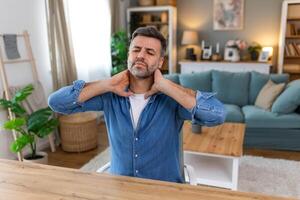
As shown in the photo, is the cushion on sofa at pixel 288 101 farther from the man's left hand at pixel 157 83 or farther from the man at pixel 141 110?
the man's left hand at pixel 157 83

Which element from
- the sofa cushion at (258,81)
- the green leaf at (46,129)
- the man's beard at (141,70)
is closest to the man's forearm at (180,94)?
the man's beard at (141,70)

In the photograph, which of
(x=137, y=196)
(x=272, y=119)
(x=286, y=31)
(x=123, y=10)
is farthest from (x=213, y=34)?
(x=137, y=196)

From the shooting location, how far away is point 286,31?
200 inches

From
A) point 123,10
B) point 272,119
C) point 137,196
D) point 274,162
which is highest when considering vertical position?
point 123,10

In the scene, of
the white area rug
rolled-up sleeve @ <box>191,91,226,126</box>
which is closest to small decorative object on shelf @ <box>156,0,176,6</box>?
the white area rug

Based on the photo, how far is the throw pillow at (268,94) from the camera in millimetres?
3646

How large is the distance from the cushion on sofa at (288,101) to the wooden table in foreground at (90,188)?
2.73 m

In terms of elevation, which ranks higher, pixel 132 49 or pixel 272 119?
pixel 132 49

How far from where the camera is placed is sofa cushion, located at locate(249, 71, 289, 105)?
12.9 feet

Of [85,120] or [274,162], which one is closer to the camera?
[274,162]

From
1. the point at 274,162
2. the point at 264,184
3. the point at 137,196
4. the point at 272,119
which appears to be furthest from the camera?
the point at 272,119

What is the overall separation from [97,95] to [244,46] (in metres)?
4.60

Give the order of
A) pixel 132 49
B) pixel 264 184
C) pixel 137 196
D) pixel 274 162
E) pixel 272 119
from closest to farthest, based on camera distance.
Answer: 1. pixel 137 196
2. pixel 132 49
3. pixel 264 184
4. pixel 274 162
5. pixel 272 119

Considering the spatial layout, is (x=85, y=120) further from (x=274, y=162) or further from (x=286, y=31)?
(x=286, y=31)
